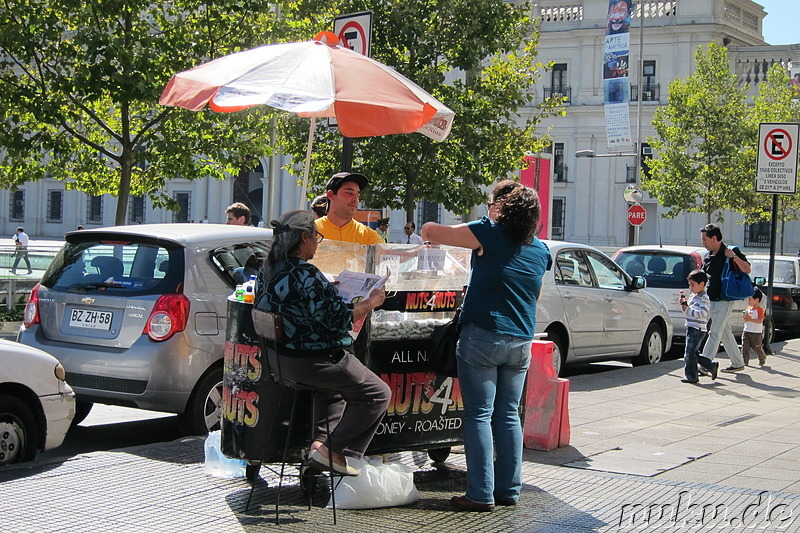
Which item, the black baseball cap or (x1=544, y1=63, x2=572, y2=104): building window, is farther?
(x1=544, y1=63, x2=572, y2=104): building window

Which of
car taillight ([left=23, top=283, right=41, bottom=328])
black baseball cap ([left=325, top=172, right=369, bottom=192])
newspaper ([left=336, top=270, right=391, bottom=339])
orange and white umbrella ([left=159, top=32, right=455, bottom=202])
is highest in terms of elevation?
orange and white umbrella ([left=159, top=32, right=455, bottom=202])

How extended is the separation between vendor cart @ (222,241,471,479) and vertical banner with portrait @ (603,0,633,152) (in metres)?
35.2

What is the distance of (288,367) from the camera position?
18.3ft

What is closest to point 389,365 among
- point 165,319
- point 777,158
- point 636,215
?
point 165,319

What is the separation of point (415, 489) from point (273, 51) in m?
3.12

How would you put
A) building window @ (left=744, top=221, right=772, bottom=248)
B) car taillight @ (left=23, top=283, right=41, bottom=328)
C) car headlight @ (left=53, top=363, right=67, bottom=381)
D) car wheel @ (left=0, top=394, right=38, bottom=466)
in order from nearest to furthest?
car wheel @ (left=0, top=394, right=38, bottom=466) → car headlight @ (left=53, top=363, right=67, bottom=381) → car taillight @ (left=23, top=283, right=41, bottom=328) → building window @ (left=744, top=221, right=772, bottom=248)

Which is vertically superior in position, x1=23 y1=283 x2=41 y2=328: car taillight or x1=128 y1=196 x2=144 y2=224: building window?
x1=128 y1=196 x2=144 y2=224: building window

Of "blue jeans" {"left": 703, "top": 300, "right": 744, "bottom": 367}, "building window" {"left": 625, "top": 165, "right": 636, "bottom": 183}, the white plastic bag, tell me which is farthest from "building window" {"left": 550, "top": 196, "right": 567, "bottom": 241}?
the white plastic bag

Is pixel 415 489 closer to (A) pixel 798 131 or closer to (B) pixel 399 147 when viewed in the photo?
(A) pixel 798 131

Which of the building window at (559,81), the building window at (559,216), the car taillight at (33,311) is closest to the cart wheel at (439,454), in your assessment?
the car taillight at (33,311)

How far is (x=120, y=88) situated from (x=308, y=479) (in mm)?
Result: 12373

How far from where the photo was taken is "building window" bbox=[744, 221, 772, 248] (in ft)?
166

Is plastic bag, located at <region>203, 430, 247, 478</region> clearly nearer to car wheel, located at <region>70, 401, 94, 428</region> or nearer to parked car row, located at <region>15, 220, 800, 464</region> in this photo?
parked car row, located at <region>15, 220, 800, 464</region>

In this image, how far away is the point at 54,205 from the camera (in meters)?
67.1
